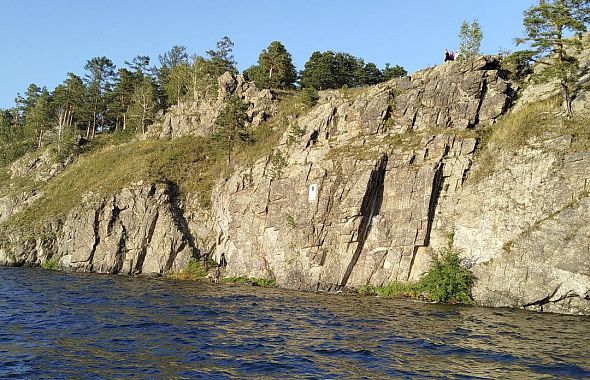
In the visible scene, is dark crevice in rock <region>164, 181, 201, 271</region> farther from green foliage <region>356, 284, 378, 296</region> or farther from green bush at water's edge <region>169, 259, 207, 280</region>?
green foliage <region>356, 284, 378, 296</region>

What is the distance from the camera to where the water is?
17.3m

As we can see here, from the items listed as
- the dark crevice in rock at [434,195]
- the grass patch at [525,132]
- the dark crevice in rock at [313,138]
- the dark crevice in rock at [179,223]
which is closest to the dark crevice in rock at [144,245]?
the dark crevice in rock at [179,223]

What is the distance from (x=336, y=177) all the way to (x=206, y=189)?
1998 centimetres

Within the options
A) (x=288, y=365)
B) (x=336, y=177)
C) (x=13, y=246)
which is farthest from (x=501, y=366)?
(x=13, y=246)

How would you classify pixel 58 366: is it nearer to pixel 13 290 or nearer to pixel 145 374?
pixel 145 374

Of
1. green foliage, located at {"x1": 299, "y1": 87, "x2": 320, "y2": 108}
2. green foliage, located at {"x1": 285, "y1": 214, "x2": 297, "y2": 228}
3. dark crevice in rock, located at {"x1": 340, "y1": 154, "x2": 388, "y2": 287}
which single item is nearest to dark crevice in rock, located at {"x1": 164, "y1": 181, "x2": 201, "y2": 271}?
green foliage, located at {"x1": 285, "y1": 214, "x2": 297, "y2": 228}

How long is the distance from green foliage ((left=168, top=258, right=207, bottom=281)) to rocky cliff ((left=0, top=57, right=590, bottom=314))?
0.90 m

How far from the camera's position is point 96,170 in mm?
66062

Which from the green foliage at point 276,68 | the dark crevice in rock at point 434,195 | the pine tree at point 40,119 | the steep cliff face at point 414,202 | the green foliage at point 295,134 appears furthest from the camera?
the pine tree at point 40,119

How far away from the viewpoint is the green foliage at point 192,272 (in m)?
46.3

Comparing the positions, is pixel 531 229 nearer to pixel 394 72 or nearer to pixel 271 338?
pixel 271 338

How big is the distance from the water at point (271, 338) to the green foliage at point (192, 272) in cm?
1148

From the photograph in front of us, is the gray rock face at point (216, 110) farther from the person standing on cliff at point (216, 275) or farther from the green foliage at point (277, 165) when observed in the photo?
the person standing on cliff at point (216, 275)

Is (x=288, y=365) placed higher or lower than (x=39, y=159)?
lower
